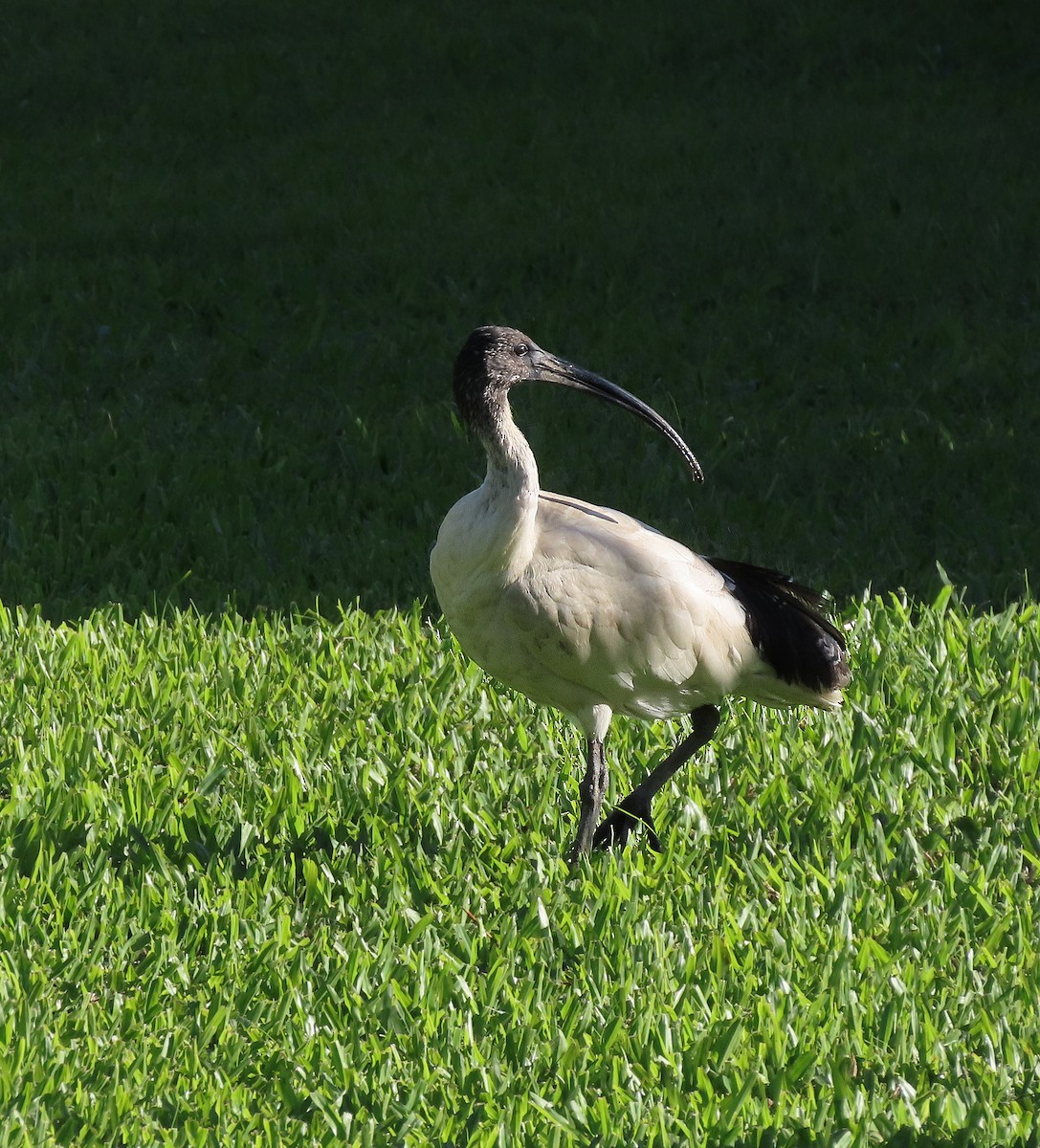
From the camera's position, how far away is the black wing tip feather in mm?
4484

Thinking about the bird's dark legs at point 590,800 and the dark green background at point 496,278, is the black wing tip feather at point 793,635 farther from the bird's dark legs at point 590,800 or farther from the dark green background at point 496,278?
the dark green background at point 496,278

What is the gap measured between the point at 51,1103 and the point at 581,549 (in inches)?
73.4

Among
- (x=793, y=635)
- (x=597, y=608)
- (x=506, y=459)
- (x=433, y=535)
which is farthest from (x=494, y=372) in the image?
(x=433, y=535)

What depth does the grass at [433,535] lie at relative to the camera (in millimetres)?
3535

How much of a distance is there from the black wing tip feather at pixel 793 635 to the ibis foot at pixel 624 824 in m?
0.54

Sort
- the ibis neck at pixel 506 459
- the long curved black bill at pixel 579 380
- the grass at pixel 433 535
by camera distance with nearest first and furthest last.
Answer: the grass at pixel 433 535 < the ibis neck at pixel 506 459 < the long curved black bill at pixel 579 380

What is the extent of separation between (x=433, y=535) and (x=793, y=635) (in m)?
2.66

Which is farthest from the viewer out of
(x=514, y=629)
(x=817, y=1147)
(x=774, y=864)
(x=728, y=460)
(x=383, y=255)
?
(x=383, y=255)

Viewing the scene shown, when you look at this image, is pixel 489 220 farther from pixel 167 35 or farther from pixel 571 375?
pixel 571 375

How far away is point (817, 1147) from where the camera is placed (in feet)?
10.4

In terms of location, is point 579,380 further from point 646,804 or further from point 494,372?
point 646,804

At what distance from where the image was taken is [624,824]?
4473 millimetres

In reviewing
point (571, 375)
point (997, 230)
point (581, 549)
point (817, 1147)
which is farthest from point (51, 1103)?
point (997, 230)

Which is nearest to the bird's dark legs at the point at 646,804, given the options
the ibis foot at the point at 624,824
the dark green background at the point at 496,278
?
the ibis foot at the point at 624,824
